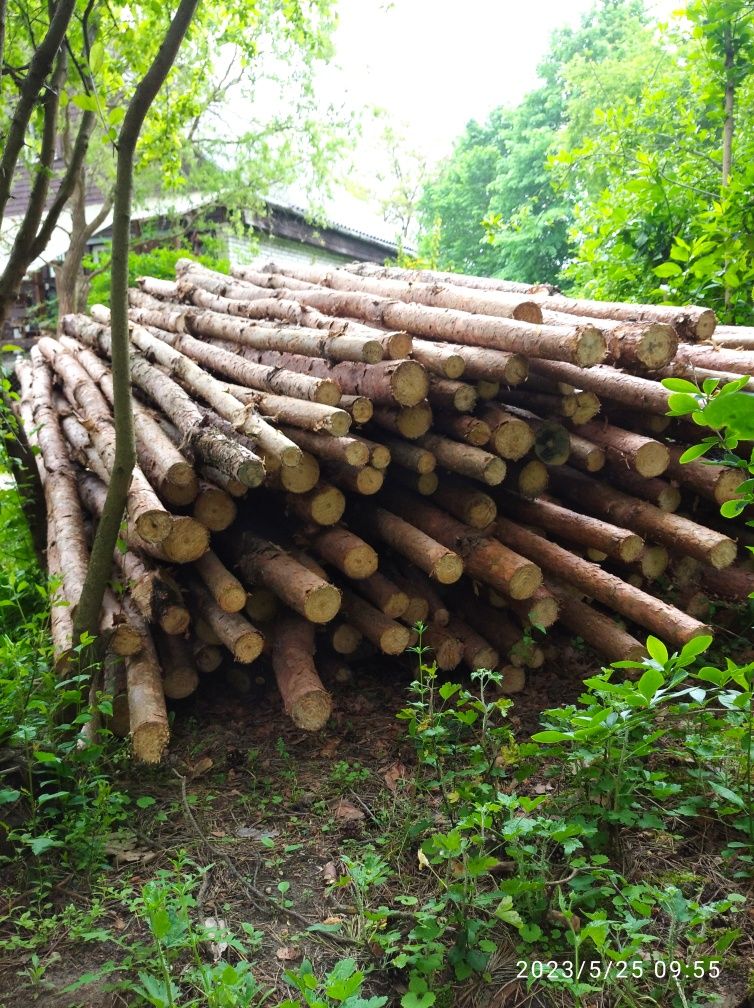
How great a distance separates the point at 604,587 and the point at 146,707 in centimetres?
226

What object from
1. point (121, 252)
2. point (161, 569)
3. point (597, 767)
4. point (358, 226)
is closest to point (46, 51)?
point (121, 252)

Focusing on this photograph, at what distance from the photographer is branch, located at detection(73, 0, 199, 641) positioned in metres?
2.92

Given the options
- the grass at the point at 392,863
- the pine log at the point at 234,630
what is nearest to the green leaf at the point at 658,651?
the grass at the point at 392,863

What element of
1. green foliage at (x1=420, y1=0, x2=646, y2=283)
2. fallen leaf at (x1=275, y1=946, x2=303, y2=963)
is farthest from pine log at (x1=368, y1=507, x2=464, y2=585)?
green foliage at (x1=420, y1=0, x2=646, y2=283)

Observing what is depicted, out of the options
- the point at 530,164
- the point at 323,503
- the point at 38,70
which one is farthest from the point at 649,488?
the point at 530,164

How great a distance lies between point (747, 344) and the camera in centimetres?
480

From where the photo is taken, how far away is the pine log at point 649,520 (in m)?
3.71

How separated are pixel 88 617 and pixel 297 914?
1.57m

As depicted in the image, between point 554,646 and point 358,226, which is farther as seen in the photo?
point 358,226

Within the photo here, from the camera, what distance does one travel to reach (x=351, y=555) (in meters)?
3.70

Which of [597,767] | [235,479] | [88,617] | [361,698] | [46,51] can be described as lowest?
[361,698]

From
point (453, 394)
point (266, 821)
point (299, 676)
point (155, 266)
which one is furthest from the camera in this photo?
point (155, 266)

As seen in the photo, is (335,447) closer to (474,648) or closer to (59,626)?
(474,648)

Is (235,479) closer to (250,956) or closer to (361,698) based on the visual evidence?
→ (361,698)
